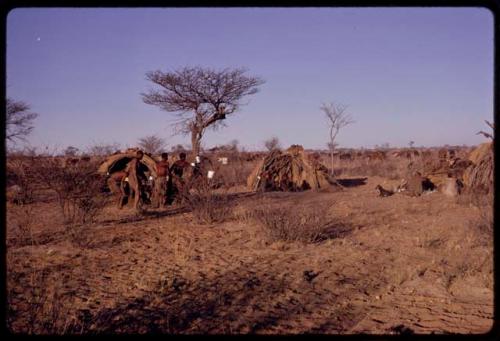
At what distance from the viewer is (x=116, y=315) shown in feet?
14.9

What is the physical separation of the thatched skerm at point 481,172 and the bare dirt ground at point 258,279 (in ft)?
12.0

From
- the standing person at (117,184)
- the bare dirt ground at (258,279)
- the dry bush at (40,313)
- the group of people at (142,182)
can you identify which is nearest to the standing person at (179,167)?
the group of people at (142,182)

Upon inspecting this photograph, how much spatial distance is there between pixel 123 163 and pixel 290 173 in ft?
24.3

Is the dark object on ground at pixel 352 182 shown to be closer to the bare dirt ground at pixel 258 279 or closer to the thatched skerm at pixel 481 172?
the thatched skerm at pixel 481 172

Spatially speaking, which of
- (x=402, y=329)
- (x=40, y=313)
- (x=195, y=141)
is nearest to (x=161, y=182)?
(x=40, y=313)

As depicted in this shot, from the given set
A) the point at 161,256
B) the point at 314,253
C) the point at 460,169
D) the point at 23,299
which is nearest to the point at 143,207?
the point at 161,256

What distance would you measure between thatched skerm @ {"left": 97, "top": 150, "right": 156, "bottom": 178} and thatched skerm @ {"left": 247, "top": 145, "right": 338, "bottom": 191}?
5.36 meters

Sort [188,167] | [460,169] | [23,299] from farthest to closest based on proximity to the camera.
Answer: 1. [460,169]
2. [188,167]
3. [23,299]

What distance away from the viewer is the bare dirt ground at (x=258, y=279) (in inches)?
173

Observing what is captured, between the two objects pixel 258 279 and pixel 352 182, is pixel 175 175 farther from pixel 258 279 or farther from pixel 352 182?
pixel 352 182

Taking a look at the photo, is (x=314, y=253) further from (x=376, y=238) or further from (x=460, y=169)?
(x=460, y=169)

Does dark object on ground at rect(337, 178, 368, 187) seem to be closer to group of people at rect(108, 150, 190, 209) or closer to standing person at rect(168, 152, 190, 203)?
standing person at rect(168, 152, 190, 203)

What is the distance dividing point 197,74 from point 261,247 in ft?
54.0
